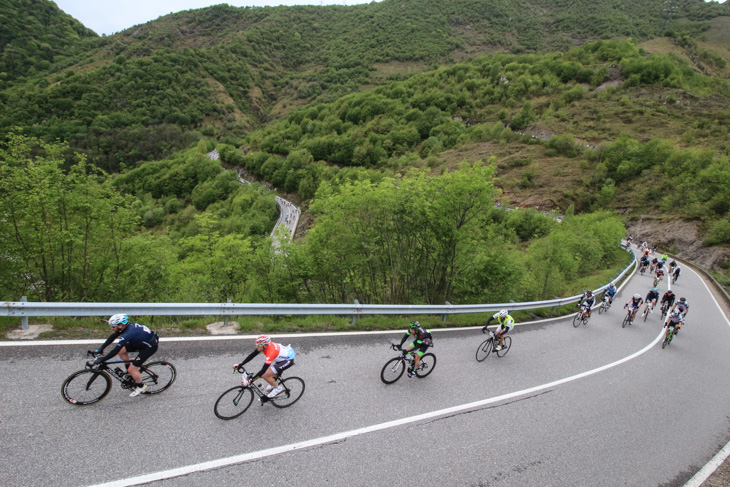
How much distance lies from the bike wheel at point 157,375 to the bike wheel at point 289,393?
1.67 meters

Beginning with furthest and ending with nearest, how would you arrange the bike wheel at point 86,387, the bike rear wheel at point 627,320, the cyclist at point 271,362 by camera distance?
the bike rear wheel at point 627,320 < the cyclist at point 271,362 < the bike wheel at point 86,387

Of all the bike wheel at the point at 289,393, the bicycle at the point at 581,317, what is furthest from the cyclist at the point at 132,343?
the bicycle at the point at 581,317

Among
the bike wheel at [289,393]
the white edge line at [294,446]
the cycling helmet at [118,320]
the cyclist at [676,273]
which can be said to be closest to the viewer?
the white edge line at [294,446]

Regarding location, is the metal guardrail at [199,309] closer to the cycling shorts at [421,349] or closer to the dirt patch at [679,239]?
the cycling shorts at [421,349]

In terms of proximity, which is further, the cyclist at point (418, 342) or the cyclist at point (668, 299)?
the cyclist at point (668, 299)

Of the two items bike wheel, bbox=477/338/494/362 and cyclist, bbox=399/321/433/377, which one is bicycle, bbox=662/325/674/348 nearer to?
bike wheel, bbox=477/338/494/362

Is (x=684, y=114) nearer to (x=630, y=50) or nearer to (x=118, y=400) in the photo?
(x=630, y=50)

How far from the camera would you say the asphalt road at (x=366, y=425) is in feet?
13.0

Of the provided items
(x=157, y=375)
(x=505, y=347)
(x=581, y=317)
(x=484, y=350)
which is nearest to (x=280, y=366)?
(x=157, y=375)

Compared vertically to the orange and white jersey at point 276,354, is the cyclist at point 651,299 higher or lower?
lower

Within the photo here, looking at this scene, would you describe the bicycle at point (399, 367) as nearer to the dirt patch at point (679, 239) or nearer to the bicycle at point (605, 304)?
the bicycle at point (605, 304)

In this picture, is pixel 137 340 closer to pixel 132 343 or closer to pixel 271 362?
pixel 132 343

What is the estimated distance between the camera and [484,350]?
28.5 feet

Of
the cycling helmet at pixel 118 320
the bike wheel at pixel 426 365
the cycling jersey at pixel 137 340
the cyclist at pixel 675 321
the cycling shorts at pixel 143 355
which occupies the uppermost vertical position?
the cycling helmet at pixel 118 320
